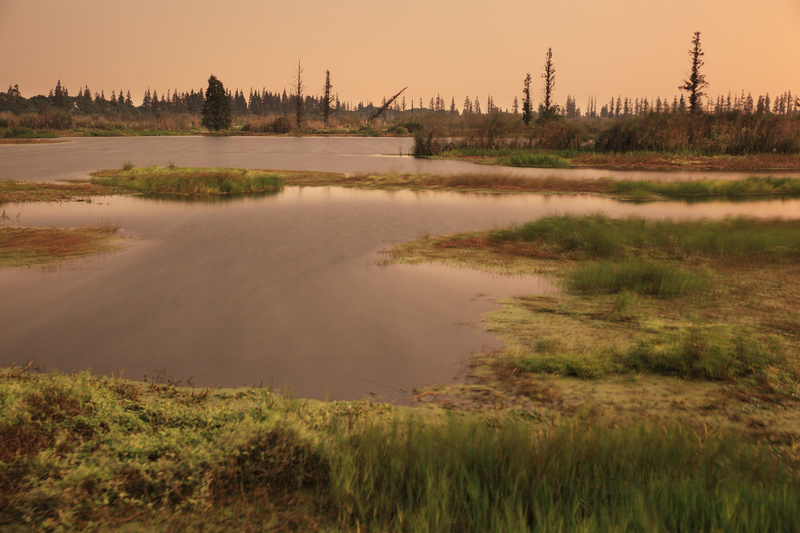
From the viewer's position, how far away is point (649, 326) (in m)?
7.84

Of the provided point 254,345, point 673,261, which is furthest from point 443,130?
point 254,345

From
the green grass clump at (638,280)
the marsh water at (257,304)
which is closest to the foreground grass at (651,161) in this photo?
the marsh water at (257,304)

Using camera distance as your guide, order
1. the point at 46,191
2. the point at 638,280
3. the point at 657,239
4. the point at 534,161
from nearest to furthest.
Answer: the point at 638,280 → the point at 657,239 → the point at 46,191 → the point at 534,161

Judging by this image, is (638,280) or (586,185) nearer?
(638,280)

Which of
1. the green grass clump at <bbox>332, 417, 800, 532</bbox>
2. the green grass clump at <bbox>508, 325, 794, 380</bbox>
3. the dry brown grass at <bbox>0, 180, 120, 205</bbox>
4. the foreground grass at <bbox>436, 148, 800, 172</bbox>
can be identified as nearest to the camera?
the green grass clump at <bbox>332, 417, 800, 532</bbox>

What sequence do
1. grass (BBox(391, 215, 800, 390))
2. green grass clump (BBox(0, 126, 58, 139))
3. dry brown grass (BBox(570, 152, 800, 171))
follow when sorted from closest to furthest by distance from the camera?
grass (BBox(391, 215, 800, 390)) → dry brown grass (BBox(570, 152, 800, 171)) → green grass clump (BBox(0, 126, 58, 139))

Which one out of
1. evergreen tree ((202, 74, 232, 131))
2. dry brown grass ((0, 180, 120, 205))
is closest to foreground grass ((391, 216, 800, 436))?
dry brown grass ((0, 180, 120, 205))

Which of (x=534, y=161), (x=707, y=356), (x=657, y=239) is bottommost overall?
(x=707, y=356)

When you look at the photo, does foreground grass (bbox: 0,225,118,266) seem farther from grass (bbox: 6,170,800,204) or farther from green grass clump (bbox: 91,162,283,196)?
green grass clump (bbox: 91,162,283,196)

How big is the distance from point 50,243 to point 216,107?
96.2m

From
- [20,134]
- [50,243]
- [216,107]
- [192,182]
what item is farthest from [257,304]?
[216,107]

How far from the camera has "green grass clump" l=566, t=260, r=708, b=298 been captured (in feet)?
31.7

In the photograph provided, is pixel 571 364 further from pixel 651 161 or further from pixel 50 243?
pixel 651 161

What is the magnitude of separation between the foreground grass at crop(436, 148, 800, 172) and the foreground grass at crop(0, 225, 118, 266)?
29.1 meters
